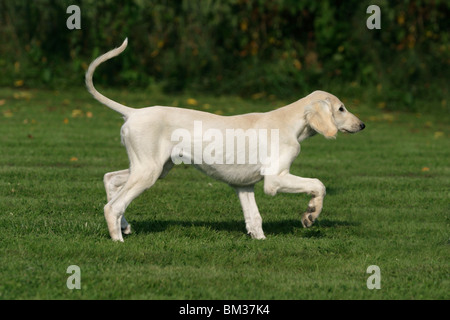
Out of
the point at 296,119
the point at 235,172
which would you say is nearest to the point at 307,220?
the point at 235,172

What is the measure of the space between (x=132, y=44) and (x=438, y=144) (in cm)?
678

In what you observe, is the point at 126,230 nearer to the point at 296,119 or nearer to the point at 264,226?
the point at 264,226

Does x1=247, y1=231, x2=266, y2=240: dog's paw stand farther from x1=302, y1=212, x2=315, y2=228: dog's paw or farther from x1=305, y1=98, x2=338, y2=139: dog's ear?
x1=305, y1=98, x2=338, y2=139: dog's ear

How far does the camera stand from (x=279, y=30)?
16.3 metres

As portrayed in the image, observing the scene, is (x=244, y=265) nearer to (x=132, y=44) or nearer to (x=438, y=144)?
(x=438, y=144)

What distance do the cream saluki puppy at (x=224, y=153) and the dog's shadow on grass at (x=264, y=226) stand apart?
322mm

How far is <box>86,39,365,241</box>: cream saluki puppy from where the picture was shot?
20.5 feet

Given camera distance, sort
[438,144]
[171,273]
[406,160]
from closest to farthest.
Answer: [171,273] < [406,160] < [438,144]

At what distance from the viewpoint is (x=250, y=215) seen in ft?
22.0

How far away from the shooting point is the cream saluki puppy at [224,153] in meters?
6.24

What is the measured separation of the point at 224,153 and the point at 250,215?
2.14 feet

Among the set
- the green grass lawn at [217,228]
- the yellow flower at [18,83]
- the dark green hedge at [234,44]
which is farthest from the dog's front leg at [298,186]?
the yellow flower at [18,83]
